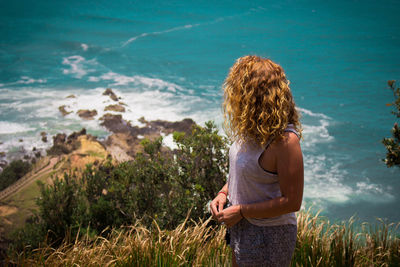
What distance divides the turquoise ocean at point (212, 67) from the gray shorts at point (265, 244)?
1.26 metres

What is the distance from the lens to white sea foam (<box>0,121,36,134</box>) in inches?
540

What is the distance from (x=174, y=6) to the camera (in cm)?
4428

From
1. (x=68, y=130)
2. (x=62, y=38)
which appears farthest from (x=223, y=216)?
(x=62, y=38)

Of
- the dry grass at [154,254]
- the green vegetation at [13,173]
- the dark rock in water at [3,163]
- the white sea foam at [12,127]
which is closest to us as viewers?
the dry grass at [154,254]

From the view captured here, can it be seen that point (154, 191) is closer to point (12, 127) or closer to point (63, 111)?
point (12, 127)

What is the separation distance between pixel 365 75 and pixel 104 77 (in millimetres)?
17179

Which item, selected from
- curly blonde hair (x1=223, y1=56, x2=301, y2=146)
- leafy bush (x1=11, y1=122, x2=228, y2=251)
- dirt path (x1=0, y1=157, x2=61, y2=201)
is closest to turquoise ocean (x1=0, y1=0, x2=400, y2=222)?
curly blonde hair (x1=223, y1=56, x2=301, y2=146)

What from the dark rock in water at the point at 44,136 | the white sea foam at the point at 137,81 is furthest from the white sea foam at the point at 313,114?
the dark rock in water at the point at 44,136

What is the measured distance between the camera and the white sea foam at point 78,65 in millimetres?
23409

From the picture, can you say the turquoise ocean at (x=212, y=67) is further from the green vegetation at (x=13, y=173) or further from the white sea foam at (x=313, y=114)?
the green vegetation at (x=13, y=173)

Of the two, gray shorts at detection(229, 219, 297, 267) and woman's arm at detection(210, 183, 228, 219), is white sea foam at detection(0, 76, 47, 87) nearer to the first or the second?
woman's arm at detection(210, 183, 228, 219)

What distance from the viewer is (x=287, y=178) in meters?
1.61

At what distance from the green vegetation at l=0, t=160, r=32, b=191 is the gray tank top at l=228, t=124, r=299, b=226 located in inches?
315

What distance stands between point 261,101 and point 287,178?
382mm
